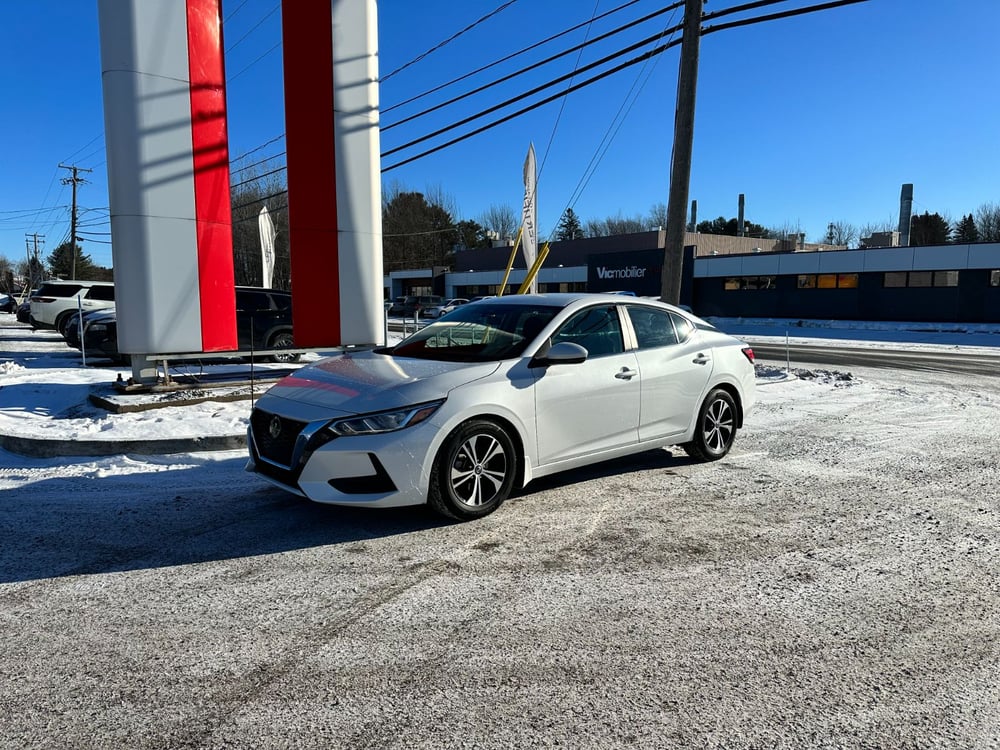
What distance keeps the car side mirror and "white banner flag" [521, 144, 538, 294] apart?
1413cm

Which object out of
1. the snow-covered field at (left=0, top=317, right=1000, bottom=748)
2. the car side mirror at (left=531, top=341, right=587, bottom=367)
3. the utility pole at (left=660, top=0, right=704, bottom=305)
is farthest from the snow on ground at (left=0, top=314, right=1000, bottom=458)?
the car side mirror at (left=531, top=341, right=587, bottom=367)

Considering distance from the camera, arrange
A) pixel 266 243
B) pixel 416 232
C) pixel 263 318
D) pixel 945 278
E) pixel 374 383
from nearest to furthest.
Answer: pixel 374 383 < pixel 263 318 < pixel 266 243 < pixel 945 278 < pixel 416 232

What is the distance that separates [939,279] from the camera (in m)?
33.6

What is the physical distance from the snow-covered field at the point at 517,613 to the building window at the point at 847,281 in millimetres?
33685

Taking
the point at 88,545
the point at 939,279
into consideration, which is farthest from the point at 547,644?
the point at 939,279

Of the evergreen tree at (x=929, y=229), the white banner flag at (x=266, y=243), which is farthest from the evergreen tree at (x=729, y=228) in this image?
the white banner flag at (x=266, y=243)

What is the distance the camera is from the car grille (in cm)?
474

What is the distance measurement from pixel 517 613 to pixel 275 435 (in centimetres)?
226

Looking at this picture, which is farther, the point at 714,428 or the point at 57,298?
the point at 57,298

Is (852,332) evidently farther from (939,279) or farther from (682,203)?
(682,203)

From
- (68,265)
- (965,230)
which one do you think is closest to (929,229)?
(965,230)

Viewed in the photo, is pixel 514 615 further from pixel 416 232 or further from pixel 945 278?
pixel 416 232

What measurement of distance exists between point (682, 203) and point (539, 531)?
360 inches

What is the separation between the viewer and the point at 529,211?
19.7 m
